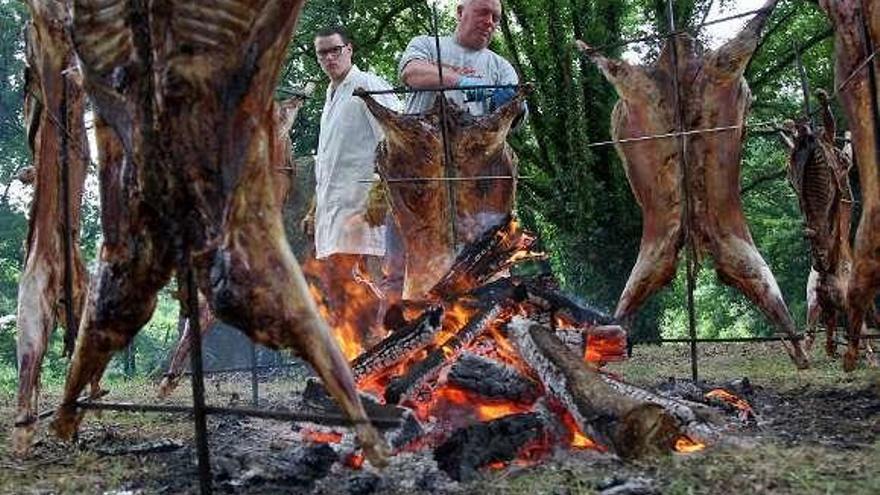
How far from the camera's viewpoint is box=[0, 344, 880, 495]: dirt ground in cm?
336

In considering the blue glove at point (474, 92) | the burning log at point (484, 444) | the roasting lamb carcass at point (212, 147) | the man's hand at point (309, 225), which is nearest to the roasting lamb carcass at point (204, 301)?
the man's hand at point (309, 225)

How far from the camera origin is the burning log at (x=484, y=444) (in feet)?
12.1

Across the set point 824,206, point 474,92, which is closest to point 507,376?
point 474,92

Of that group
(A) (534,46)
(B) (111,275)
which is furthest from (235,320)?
(A) (534,46)

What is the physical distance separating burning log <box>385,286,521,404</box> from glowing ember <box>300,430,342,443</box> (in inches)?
14.5

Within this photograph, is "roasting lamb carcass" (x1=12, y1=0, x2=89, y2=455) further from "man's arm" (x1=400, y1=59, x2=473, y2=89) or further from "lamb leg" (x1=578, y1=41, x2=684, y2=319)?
"lamb leg" (x1=578, y1=41, x2=684, y2=319)

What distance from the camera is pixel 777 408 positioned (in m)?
5.20

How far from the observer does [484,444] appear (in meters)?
3.80

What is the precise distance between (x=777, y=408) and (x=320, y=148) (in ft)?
13.8

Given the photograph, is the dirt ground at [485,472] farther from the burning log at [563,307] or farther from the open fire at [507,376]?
the burning log at [563,307]

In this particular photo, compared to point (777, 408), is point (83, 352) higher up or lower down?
higher up

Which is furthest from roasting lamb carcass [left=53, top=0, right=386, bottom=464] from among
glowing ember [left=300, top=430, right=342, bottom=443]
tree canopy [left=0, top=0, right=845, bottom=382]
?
tree canopy [left=0, top=0, right=845, bottom=382]

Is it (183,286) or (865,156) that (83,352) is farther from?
(865,156)

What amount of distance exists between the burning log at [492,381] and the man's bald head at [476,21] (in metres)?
3.29
